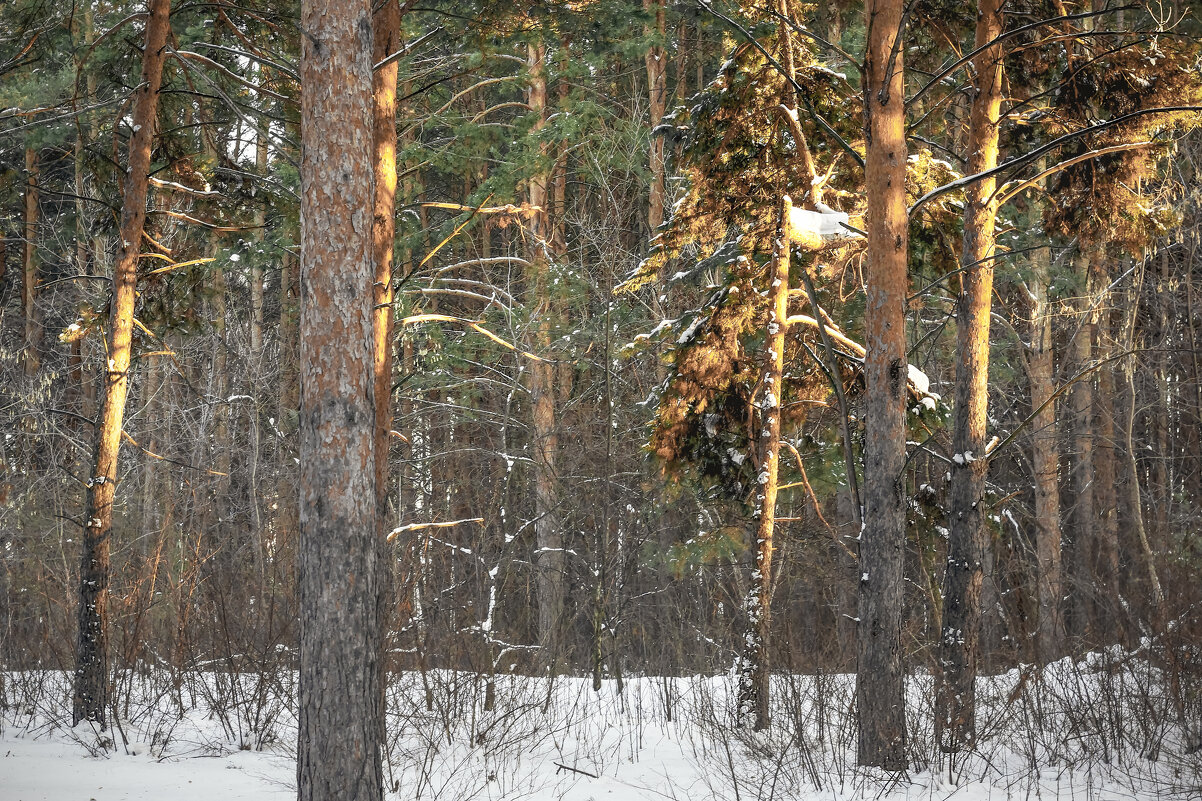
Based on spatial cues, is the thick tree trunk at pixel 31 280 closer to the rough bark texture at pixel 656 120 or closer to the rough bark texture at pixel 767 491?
the rough bark texture at pixel 656 120

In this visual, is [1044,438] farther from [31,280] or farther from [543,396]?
[31,280]

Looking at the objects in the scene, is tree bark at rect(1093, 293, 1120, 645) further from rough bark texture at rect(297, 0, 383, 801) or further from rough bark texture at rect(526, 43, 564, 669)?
rough bark texture at rect(297, 0, 383, 801)

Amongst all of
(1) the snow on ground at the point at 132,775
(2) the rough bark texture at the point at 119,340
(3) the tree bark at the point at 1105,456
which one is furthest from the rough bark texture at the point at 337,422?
(3) the tree bark at the point at 1105,456

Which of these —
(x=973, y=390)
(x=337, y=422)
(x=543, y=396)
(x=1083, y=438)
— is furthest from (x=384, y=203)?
(x=1083, y=438)

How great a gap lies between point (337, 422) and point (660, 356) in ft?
25.1

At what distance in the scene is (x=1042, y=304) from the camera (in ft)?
50.3

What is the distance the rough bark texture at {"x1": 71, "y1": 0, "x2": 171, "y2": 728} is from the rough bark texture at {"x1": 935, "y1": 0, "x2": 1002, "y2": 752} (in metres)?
7.53

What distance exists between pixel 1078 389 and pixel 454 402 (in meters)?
11.5

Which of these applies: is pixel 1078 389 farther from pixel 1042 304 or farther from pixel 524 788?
pixel 524 788

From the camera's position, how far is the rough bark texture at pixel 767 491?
9180 mm

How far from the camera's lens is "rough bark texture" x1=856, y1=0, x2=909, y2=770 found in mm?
6680

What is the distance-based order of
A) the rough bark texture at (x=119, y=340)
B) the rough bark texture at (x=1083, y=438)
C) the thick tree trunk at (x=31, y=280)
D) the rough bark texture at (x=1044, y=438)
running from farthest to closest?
the thick tree trunk at (x=31, y=280), the rough bark texture at (x=1083, y=438), the rough bark texture at (x=1044, y=438), the rough bark texture at (x=119, y=340)

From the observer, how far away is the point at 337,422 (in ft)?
17.5

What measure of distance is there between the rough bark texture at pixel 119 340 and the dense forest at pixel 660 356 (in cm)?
4
